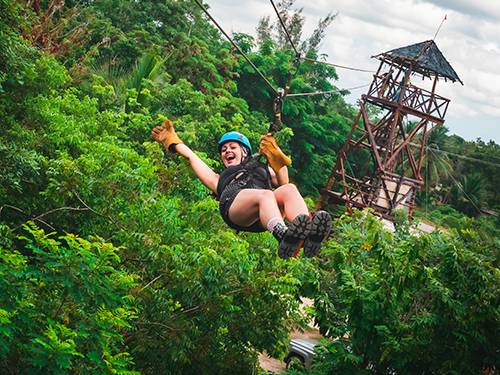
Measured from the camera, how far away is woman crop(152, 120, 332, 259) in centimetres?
314

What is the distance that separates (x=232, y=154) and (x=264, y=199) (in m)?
1.05

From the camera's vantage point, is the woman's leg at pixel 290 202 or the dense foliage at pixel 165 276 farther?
the dense foliage at pixel 165 276

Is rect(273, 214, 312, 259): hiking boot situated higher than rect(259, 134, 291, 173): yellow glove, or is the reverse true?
rect(259, 134, 291, 173): yellow glove

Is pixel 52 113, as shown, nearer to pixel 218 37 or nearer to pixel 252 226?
Answer: pixel 252 226

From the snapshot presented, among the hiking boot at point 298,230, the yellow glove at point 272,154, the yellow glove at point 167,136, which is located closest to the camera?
the hiking boot at point 298,230

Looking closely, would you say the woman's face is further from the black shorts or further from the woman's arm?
the black shorts

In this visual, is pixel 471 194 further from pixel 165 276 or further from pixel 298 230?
pixel 298 230

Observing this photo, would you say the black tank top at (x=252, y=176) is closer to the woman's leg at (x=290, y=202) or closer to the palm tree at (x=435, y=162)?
the woman's leg at (x=290, y=202)

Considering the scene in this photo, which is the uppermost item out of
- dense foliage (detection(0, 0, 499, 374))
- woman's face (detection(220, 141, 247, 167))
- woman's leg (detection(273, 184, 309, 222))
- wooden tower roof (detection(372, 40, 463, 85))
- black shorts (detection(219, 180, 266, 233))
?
wooden tower roof (detection(372, 40, 463, 85))

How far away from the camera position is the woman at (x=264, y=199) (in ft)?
10.3

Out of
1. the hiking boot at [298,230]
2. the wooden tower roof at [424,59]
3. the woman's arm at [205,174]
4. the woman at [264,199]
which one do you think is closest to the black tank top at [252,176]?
the woman at [264,199]

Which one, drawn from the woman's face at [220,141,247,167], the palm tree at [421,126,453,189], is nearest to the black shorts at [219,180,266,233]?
the woman's face at [220,141,247,167]

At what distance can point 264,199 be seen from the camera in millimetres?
3447

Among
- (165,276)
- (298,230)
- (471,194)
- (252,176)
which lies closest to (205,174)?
(252,176)
